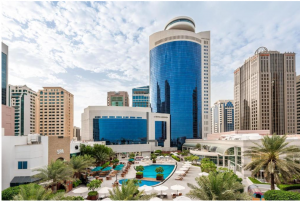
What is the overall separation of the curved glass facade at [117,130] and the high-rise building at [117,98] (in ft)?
227

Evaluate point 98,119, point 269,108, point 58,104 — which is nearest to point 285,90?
point 269,108

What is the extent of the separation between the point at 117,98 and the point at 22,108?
2192 inches

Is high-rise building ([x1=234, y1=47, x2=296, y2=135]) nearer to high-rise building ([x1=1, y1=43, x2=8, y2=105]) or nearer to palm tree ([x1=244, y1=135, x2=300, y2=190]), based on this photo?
palm tree ([x1=244, y1=135, x2=300, y2=190])

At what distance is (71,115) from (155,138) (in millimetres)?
65850

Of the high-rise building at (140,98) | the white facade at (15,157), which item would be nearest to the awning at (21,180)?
the white facade at (15,157)

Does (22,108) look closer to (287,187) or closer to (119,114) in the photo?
(119,114)

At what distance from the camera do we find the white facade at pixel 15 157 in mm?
20984

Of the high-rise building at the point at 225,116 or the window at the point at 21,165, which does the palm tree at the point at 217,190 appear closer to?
the window at the point at 21,165

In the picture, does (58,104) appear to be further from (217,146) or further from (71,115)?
(217,146)

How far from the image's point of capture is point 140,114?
67062 mm

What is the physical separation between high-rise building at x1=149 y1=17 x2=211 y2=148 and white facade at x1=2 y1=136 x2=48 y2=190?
202ft

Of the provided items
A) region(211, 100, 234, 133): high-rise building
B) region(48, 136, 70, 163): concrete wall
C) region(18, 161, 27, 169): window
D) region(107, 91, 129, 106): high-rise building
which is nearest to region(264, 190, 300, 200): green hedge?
region(48, 136, 70, 163): concrete wall

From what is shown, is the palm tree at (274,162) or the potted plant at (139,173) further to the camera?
the potted plant at (139,173)

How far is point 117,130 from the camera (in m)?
62.2
